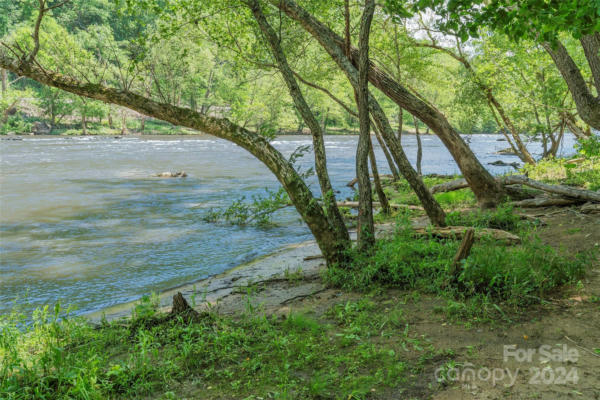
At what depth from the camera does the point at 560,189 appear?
8297 mm

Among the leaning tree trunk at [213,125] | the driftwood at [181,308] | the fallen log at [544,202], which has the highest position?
the leaning tree trunk at [213,125]

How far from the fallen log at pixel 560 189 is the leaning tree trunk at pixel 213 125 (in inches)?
207

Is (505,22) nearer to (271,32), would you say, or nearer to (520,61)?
(271,32)

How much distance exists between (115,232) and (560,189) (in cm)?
1064

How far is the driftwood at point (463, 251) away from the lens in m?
4.55

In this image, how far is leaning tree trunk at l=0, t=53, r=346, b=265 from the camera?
202 inches

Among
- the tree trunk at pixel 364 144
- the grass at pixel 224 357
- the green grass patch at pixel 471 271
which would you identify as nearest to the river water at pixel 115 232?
the grass at pixel 224 357

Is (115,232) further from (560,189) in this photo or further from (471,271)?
(560,189)

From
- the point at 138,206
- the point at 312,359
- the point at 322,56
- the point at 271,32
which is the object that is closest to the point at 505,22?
the point at 271,32

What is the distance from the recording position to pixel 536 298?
4215 millimetres

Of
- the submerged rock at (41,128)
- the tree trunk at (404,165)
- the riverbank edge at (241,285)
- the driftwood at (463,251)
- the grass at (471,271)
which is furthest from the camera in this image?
the submerged rock at (41,128)

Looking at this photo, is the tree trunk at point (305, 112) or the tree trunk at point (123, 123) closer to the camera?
the tree trunk at point (305, 112)

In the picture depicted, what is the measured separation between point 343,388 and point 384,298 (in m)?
1.95

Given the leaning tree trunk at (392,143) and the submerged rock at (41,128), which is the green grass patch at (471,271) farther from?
the submerged rock at (41,128)
